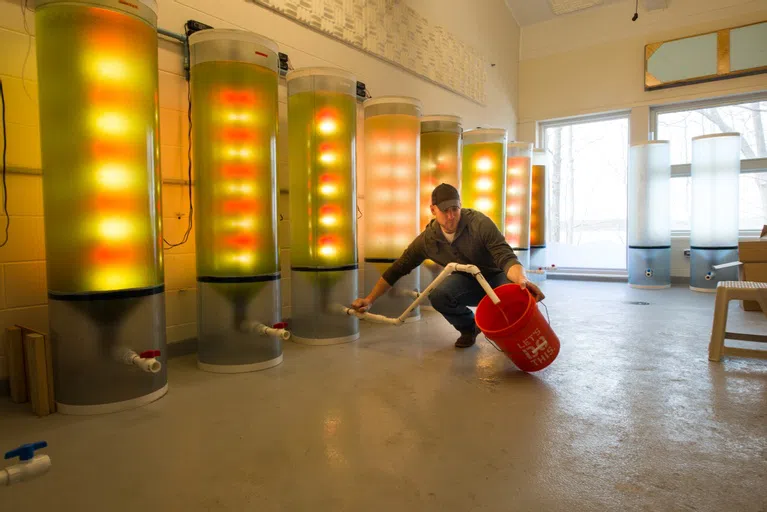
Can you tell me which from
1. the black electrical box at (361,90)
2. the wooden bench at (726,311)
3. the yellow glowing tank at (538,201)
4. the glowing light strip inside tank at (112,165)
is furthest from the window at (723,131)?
the glowing light strip inside tank at (112,165)

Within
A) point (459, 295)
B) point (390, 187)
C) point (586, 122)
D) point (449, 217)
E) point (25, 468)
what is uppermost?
point (586, 122)

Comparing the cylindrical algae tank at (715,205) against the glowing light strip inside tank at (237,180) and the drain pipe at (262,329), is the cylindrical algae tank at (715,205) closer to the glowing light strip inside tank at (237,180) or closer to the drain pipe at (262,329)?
the drain pipe at (262,329)

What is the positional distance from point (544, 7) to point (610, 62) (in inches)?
50.2

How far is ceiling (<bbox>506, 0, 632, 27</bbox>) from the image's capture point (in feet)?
22.6

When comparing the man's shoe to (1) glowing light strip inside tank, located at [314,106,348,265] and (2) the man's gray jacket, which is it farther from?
(1) glowing light strip inside tank, located at [314,106,348,265]

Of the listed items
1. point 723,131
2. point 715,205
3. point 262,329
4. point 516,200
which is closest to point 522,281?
point 262,329

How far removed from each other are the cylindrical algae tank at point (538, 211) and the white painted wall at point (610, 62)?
118cm

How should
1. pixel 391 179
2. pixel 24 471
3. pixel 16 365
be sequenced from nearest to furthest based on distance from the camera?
pixel 24 471, pixel 16 365, pixel 391 179

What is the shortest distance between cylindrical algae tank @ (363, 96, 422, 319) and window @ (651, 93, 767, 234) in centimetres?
468

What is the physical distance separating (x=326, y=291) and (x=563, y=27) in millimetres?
6315

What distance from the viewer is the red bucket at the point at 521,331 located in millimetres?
2180

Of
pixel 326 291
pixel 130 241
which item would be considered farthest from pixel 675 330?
pixel 130 241

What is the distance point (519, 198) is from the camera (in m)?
5.64

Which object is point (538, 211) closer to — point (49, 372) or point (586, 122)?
point (586, 122)
